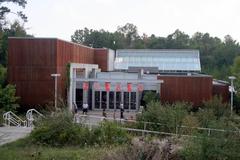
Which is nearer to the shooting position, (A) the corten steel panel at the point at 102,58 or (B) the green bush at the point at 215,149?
(B) the green bush at the point at 215,149

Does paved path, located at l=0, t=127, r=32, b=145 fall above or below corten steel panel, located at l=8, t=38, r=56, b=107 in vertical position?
below

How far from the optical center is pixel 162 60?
6888cm

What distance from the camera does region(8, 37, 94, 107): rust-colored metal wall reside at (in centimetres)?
4203

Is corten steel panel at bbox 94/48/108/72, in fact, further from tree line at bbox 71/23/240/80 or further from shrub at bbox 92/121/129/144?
shrub at bbox 92/121/129/144

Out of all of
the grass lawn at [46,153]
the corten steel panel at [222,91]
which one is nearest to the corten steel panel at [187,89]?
the corten steel panel at [222,91]

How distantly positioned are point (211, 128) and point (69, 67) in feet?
106

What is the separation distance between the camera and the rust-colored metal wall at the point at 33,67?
42031 millimetres

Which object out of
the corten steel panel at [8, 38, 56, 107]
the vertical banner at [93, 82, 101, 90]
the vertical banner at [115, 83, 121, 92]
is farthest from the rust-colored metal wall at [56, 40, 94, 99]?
the vertical banner at [115, 83, 121, 92]

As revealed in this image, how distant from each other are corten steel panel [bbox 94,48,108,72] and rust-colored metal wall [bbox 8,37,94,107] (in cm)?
1988

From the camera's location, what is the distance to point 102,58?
6322 cm

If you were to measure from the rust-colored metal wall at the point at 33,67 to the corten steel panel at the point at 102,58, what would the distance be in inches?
783

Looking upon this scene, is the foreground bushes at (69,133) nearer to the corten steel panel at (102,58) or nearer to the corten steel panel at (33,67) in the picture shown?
the corten steel panel at (33,67)

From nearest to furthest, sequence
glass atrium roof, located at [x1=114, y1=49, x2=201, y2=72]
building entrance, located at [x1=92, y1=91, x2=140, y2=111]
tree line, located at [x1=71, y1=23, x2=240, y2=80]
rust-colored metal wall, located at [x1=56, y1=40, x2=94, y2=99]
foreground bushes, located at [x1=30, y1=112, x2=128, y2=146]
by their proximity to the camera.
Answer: foreground bushes, located at [x1=30, y1=112, x2=128, y2=146]
rust-colored metal wall, located at [x1=56, y1=40, x2=94, y2=99]
building entrance, located at [x1=92, y1=91, x2=140, y2=111]
glass atrium roof, located at [x1=114, y1=49, x2=201, y2=72]
tree line, located at [x1=71, y1=23, x2=240, y2=80]

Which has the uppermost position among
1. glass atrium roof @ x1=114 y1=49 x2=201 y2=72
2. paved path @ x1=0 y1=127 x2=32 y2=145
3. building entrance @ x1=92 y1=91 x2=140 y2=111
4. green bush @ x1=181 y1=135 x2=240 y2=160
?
glass atrium roof @ x1=114 y1=49 x2=201 y2=72
